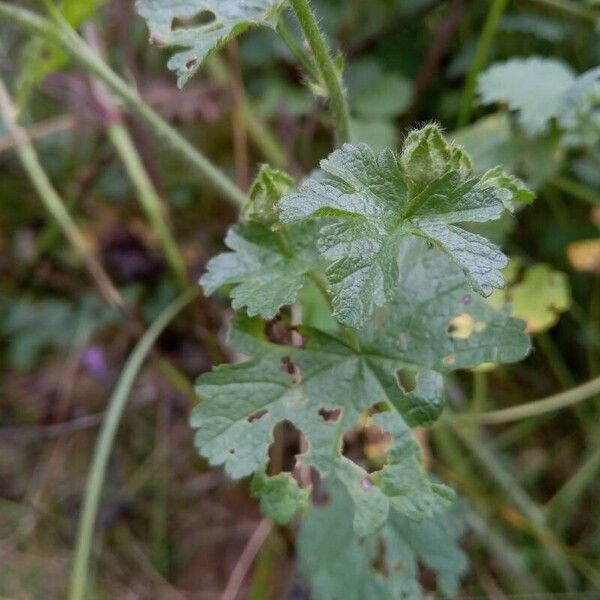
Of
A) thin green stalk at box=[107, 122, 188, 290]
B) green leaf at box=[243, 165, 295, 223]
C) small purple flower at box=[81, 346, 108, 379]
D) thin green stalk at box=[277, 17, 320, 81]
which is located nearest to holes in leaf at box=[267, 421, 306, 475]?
thin green stalk at box=[107, 122, 188, 290]

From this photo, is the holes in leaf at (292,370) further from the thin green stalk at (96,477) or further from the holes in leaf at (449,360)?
the thin green stalk at (96,477)

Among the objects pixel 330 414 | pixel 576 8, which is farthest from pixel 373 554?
pixel 576 8

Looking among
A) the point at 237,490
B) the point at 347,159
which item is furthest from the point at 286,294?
the point at 237,490

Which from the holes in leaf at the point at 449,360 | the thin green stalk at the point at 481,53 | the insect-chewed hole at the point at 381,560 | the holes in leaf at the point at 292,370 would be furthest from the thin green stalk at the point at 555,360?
the holes in leaf at the point at 292,370

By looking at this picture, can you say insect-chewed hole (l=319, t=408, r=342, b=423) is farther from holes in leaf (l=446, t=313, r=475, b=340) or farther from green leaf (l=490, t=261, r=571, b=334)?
green leaf (l=490, t=261, r=571, b=334)

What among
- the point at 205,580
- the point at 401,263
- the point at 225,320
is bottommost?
the point at 205,580

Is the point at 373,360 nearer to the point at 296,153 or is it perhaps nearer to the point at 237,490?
the point at 237,490
